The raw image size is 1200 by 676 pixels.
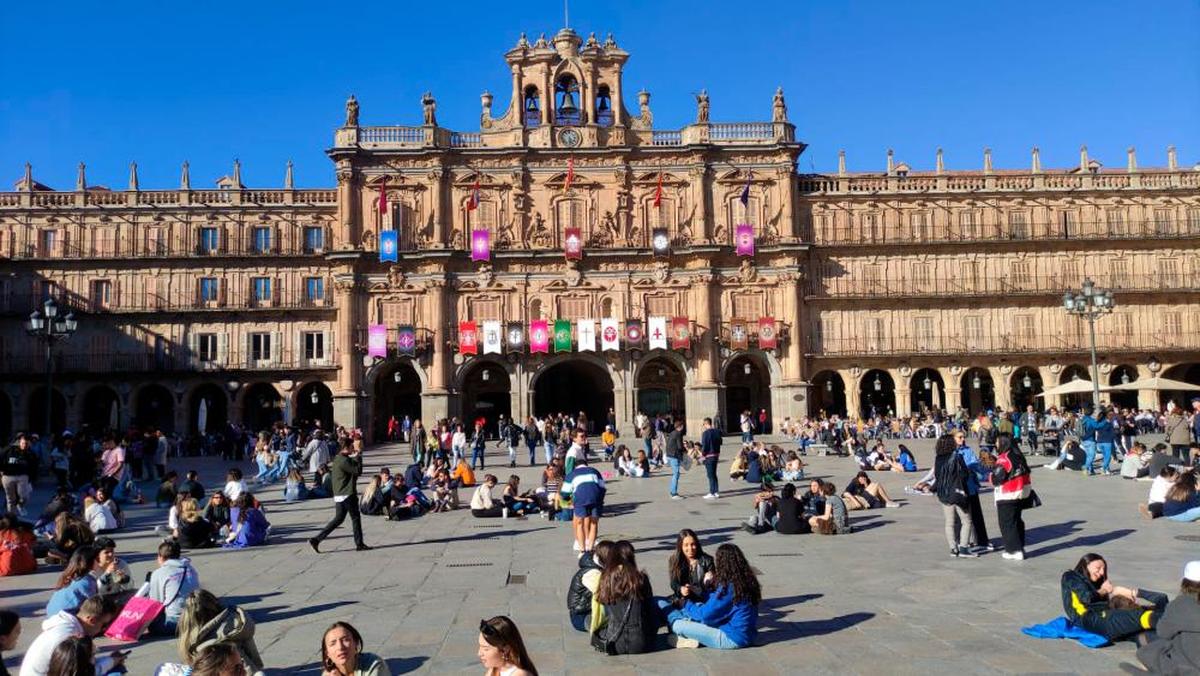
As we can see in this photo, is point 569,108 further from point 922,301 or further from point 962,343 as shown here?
point 962,343

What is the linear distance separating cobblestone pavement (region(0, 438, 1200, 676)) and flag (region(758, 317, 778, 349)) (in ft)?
83.5

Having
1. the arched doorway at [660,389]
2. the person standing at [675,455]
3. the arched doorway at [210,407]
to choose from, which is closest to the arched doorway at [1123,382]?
the arched doorway at [660,389]

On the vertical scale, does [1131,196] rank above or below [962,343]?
above

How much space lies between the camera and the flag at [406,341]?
4384 centimetres

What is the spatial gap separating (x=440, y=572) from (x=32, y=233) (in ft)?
146

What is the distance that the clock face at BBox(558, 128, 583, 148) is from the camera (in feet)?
150

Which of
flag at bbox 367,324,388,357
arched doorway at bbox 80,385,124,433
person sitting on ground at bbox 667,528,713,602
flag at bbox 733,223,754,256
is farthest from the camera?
arched doorway at bbox 80,385,124,433

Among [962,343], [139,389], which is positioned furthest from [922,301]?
[139,389]

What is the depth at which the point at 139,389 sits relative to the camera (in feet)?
150

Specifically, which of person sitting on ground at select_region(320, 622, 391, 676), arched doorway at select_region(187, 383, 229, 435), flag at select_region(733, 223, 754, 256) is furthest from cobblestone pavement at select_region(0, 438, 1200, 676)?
arched doorway at select_region(187, 383, 229, 435)

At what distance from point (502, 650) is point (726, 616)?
3597mm

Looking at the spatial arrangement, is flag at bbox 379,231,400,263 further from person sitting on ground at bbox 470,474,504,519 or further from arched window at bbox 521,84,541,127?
person sitting on ground at bbox 470,474,504,519

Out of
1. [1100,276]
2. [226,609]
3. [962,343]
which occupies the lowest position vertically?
[226,609]

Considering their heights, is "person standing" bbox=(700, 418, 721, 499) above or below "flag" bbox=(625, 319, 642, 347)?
below
